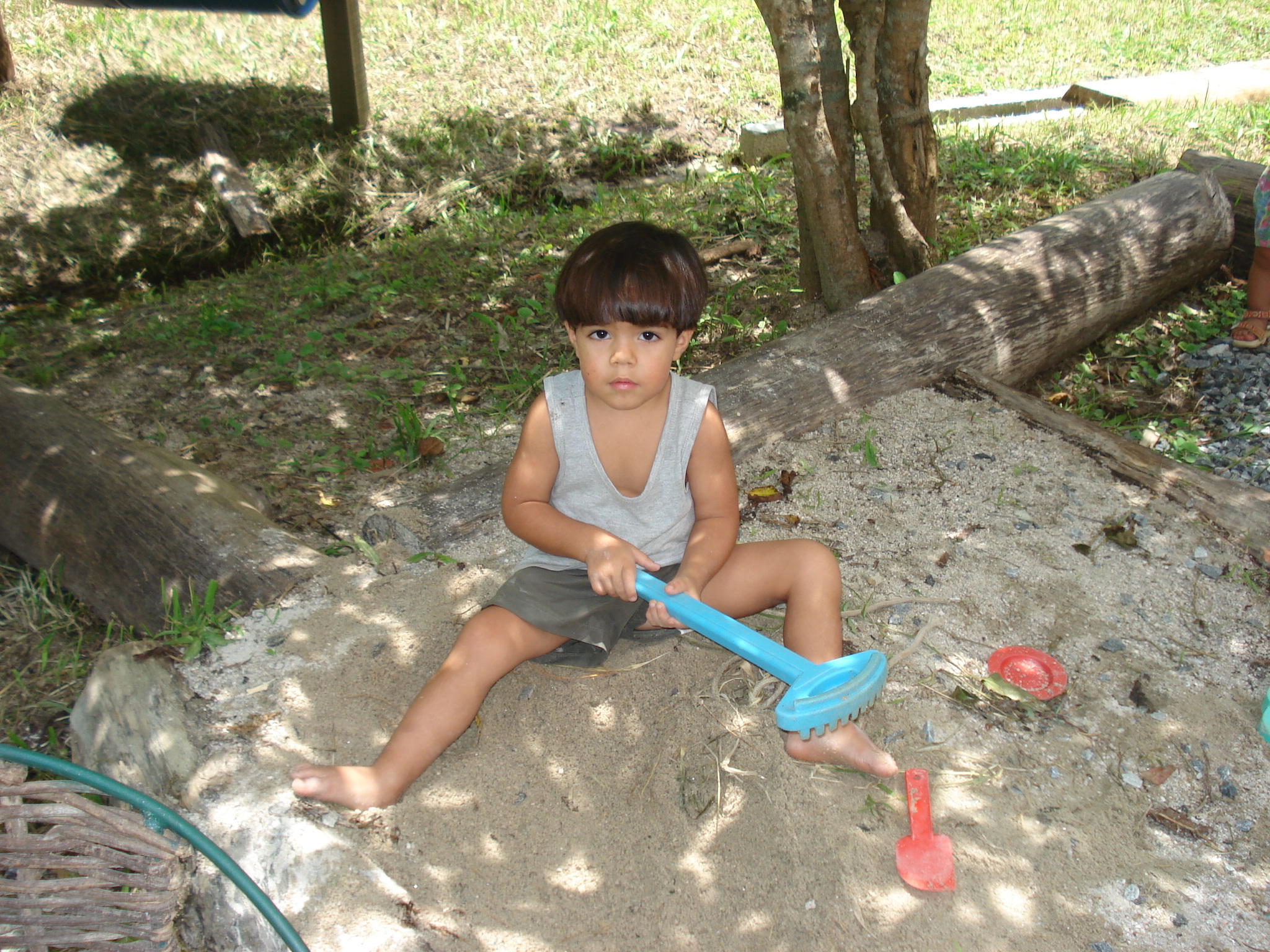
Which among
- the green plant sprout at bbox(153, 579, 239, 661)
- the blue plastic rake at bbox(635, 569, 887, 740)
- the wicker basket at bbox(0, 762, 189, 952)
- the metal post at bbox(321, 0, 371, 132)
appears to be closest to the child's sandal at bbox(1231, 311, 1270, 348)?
the blue plastic rake at bbox(635, 569, 887, 740)

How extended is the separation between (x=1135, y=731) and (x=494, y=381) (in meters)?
2.68

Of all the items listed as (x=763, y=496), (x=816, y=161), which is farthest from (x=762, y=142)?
(x=763, y=496)

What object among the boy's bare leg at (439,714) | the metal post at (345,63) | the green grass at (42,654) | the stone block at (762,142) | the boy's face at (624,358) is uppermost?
the metal post at (345,63)

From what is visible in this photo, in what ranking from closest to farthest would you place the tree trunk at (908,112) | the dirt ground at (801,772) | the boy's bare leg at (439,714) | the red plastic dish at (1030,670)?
the dirt ground at (801,772)
the boy's bare leg at (439,714)
the red plastic dish at (1030,670)
the tree trunk at (908,112)

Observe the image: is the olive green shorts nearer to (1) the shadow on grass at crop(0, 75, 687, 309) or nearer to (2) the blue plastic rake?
(2) the blue plastic rake

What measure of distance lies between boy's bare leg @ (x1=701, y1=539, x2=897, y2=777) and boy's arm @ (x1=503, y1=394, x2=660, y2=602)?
0.20m

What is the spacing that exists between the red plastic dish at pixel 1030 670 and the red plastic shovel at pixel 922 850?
19.1 inches

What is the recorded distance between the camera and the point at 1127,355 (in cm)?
393

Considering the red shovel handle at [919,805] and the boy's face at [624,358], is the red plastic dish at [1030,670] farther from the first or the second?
the boy's face at [624,358]

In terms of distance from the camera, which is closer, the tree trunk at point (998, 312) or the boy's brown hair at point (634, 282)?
the boy's brown hair at point (634, 282)

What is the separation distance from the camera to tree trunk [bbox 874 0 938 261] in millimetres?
3441

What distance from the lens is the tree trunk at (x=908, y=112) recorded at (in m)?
3.44

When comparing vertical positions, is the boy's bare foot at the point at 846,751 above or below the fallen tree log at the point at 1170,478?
below

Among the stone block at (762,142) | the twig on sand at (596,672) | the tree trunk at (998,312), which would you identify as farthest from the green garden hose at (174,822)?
the stone block at (762,142)
